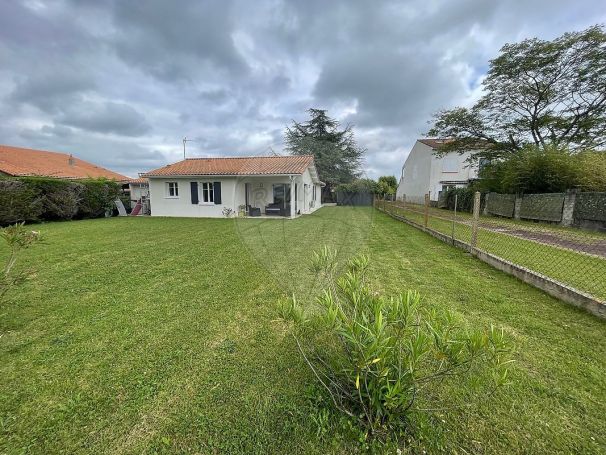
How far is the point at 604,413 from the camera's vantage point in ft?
6.07

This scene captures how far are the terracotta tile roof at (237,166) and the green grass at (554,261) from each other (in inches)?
401

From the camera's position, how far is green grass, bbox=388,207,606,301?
4211 millimetres

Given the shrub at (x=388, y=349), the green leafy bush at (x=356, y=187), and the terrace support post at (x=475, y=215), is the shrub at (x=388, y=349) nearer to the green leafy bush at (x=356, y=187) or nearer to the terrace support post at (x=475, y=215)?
the terrace support post at (x=475, y=215)

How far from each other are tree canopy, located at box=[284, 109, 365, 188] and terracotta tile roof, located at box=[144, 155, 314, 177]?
1400 cm

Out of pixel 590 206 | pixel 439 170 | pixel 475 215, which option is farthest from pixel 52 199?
pixel 439 170

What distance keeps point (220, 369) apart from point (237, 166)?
51.7ft

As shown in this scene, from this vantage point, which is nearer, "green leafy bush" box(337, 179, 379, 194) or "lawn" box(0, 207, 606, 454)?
"lawn" box(0, 207, 606, 454)

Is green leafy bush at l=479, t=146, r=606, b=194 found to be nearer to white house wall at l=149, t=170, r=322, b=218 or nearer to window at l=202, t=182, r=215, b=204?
white house wall at l=149, t=170, r=322, b=218

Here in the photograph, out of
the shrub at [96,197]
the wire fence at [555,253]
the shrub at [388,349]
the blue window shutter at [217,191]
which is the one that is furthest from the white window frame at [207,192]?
the shrub at [388,349]

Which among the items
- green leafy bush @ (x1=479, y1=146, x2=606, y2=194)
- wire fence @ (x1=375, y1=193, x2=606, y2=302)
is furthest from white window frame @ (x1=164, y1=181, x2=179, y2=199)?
green leafy bush @ (x1=479, y1=146, x2=606, y2=194)

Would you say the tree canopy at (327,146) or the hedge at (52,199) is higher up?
the tree canopy at (327,146)

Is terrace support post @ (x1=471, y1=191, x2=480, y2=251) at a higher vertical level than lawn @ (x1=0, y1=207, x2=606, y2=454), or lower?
higher

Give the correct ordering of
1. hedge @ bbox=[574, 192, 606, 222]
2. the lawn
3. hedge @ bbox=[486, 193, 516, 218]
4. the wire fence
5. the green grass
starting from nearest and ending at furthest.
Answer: the lawn → the green grass → the wire fence → hedge @ bbox=[574, 192, 606, 222] → hedge @ bbox=[486, 193, 516, 218]

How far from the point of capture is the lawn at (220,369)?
5.63 feet
